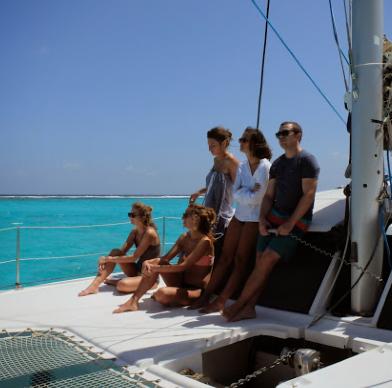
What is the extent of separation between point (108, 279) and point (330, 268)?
7.35 feet

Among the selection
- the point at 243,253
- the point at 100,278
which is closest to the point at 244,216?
the point at 243,253

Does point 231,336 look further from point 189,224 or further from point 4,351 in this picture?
point 4,351

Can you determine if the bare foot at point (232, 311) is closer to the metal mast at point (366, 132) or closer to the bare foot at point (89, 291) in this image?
the metal mast at point (366, 132)

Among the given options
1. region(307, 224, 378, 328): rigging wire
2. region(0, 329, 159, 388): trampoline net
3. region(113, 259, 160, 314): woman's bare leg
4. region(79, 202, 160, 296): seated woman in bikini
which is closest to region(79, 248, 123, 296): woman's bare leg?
region(79, 202, 160, 296): seated woman in bikini

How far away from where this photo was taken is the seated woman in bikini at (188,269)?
3705 millimetres

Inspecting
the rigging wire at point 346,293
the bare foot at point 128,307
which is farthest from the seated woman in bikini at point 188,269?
the rigging wire at point 346,293

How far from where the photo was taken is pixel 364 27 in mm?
3135

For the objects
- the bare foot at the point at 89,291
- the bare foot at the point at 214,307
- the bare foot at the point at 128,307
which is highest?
the bare foot at the point at 214,307

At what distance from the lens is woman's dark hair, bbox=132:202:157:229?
4.62 meters

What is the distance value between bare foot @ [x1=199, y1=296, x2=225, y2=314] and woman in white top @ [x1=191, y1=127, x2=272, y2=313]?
0.12 feet

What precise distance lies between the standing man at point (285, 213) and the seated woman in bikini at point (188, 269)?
471mm

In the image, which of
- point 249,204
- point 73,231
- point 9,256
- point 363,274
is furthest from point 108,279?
point 73,231

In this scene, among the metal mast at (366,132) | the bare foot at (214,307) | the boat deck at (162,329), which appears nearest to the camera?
the boat deck at (162,329)

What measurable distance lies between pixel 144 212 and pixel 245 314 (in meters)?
1.65
